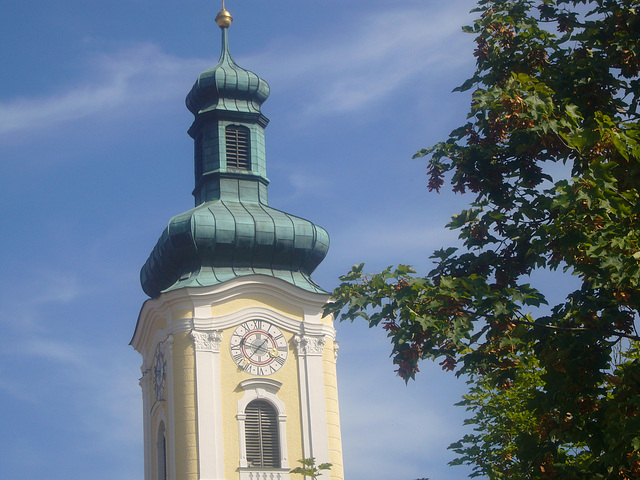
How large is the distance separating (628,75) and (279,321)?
55.4 ft

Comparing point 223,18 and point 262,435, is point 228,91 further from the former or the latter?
point 262,435

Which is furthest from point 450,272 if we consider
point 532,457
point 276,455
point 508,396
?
point 276,455

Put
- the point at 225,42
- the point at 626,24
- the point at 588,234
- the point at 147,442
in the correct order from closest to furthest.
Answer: the point at 588,234 → the point at 626,24 → the point at 147,442 → the point at 225,42

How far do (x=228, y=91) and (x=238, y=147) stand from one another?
5.23ft

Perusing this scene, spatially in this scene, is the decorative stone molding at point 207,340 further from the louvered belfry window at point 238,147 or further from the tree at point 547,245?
the tree at point 547,245

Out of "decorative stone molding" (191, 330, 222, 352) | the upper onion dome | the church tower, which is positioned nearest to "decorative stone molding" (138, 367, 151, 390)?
the church tower

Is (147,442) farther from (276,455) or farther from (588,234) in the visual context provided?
(588,234)

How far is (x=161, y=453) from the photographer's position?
2677 cm

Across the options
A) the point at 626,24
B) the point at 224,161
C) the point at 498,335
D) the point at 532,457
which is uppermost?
the point at 224,161

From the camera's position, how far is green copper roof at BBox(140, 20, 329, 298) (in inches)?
1059

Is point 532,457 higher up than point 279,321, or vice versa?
point 279,321

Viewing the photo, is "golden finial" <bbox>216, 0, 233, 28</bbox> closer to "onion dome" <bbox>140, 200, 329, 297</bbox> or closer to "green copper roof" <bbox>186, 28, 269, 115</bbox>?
"green copper roof" <bbox>186, 28, 269, 115</bbox>

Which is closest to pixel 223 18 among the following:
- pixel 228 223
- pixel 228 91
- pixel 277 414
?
pixel 228 91

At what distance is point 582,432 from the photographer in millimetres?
9078
